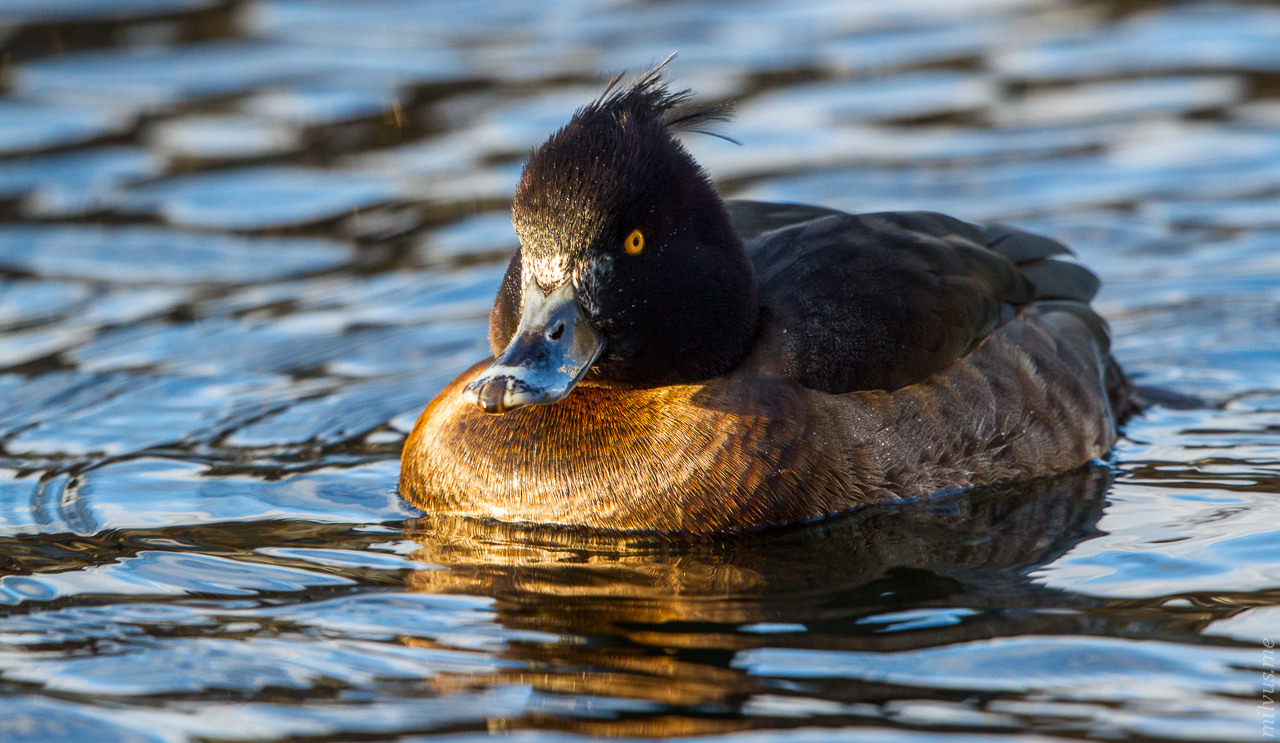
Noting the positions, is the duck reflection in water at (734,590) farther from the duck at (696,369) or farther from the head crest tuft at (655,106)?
the head crest tuft at (655,106)

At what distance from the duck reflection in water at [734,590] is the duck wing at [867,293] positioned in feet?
1.94

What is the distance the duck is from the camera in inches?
228

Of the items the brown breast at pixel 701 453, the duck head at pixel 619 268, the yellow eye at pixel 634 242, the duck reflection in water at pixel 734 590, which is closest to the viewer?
the duck reflection in water at pixel 734 590

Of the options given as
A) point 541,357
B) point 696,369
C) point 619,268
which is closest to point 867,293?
point 696,369

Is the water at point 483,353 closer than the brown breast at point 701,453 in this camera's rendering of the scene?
Yes

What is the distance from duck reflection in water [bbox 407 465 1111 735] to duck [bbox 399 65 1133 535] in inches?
5.2

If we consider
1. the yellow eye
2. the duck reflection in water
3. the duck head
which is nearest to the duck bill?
the duck head

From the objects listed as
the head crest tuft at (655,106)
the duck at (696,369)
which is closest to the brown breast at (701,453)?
the duck at (696,369)

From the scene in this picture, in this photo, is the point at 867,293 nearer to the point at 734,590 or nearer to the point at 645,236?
the point at 645,236

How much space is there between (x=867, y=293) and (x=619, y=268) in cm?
109

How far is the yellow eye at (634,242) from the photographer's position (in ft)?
19.3

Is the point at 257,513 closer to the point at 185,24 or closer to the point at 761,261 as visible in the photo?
the point at 761,261

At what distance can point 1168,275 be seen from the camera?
935 cm

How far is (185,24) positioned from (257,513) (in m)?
8.69
